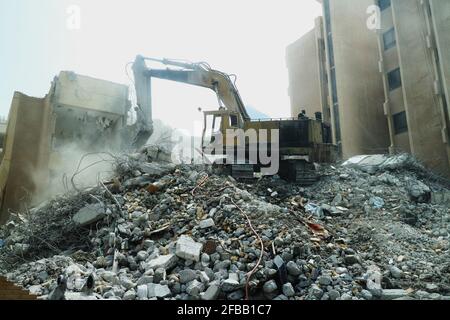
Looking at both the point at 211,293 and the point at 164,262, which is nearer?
the point at 211,293

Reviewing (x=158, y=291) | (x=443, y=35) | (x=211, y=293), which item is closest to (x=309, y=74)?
(x=443, y=35)

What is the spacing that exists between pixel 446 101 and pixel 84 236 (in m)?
12.4

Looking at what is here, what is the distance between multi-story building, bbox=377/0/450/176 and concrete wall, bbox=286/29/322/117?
5013 mm

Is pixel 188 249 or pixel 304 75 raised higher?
pixel 304 75

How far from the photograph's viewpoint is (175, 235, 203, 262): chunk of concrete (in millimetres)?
3412

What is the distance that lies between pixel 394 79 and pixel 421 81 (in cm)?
217

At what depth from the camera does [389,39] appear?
46.7ft

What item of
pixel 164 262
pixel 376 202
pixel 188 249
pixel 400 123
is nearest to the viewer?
pixel 164 262

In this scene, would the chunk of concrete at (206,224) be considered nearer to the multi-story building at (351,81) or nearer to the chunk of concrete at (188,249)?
the chunk of concrete at (188,249)

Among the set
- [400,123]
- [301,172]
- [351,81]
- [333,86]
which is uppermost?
[333,86]

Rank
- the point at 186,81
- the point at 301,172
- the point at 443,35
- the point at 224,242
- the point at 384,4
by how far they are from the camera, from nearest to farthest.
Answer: the point at 224,242 < the point at 301,172 < the point at 186,81 < the point at 443,35 < the point at 384,4

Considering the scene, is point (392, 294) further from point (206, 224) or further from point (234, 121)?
point (234, 121)

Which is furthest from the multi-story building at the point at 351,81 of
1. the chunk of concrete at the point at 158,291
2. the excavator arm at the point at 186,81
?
the chunk of concrete at the point at 158,291
